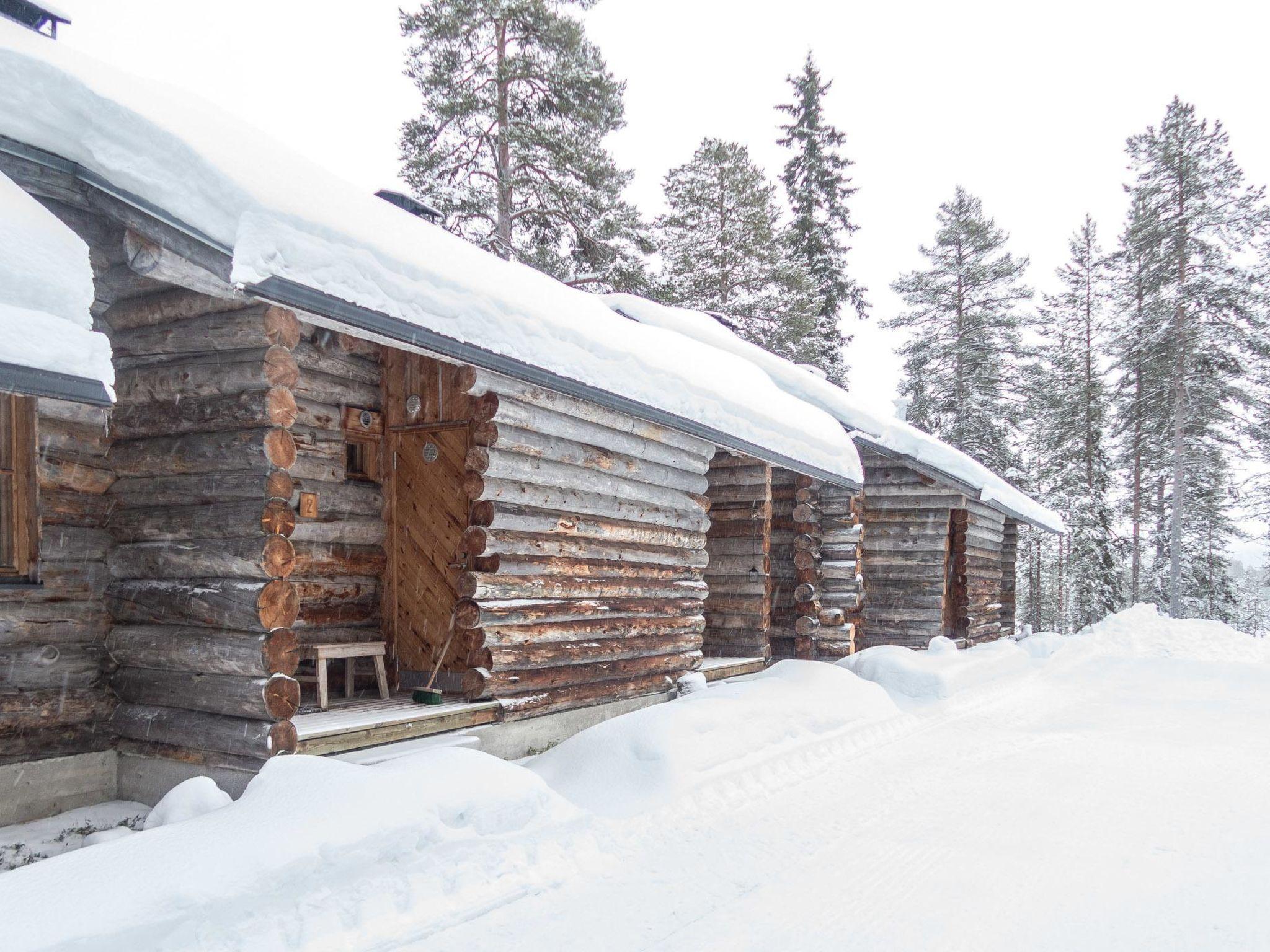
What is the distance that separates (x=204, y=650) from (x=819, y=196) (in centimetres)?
2799

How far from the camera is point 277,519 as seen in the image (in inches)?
191

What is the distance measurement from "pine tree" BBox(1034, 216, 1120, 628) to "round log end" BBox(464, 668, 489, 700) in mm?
24434

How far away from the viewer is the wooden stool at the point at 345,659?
6.52m

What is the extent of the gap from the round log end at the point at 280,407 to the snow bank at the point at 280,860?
1845 mm

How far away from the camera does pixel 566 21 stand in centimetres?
1872

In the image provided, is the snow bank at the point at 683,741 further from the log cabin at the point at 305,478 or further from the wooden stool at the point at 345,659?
the wooden stool at the point at 345,659

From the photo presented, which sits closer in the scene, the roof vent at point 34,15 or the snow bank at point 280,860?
the snow bank at point 280,860

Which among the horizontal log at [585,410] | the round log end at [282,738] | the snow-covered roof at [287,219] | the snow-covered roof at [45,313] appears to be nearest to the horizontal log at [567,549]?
the horizontal log at [585,410]

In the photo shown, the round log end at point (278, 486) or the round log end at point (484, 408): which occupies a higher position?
the round log end at point (484, 408)

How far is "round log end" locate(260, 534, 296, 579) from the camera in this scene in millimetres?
4797

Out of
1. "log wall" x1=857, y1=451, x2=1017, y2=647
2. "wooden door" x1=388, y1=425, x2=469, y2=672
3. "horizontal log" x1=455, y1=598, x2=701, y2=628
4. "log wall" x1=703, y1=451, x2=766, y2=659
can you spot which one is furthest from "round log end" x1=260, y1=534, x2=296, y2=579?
"log wall" x1=857, y1=451, x2=1017, y2=647

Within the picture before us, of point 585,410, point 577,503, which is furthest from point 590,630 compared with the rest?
point 585,410

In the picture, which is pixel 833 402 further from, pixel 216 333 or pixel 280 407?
pixel 216 333

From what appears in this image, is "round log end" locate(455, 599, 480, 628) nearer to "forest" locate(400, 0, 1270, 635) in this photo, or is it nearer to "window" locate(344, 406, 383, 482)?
"window" locate(344, 406, 383, 482)
